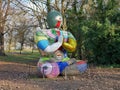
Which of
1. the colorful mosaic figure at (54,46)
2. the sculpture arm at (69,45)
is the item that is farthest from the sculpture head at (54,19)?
the sculpture arm at (69,45)

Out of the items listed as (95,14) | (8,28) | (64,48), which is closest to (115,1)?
(95,14)

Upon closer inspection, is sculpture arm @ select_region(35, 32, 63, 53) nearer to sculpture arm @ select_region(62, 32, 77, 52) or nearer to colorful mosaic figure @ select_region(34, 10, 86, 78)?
colorful mosaic figure @ select_region(34, 10, 86, 78)

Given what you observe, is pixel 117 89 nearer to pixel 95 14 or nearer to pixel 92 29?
pixel 92 29

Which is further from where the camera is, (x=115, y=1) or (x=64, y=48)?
(x=115, y=1)

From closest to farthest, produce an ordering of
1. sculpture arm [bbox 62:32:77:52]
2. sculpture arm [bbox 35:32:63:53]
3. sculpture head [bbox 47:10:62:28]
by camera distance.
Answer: sculpture arm [bbox 35:32:63:53], sculpture arm [bbox 62:32:77:52], sculpture head [bbox 47:10:62:28]

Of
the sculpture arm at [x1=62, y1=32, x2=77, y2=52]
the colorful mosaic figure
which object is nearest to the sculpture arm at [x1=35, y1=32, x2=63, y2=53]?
the colorful mosaic figure

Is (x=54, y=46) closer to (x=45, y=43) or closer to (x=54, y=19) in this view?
(x=45, y=43)

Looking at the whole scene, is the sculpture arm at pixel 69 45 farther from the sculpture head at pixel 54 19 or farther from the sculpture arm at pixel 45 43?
the sculpture head at pixel 54 19

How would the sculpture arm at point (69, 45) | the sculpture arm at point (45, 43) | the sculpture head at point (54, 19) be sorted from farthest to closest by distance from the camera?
the sculpture head at point (54, 19) → the sculpture arm at point (69, 45) → the sculpture arm at point (45, 43)

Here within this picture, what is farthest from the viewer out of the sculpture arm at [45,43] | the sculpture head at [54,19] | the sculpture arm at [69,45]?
the sculpture head at [54,19]

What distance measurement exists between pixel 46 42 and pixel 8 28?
27.2 m

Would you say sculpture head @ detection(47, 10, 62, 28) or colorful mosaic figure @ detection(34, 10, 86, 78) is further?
sculpture head @ detection(47, 10, 62, 28)

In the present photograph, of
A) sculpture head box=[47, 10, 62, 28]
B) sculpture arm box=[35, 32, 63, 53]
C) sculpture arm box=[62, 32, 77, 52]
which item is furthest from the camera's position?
sculpture head box=[47, 10, 62, 28]

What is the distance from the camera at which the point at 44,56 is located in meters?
12.0
